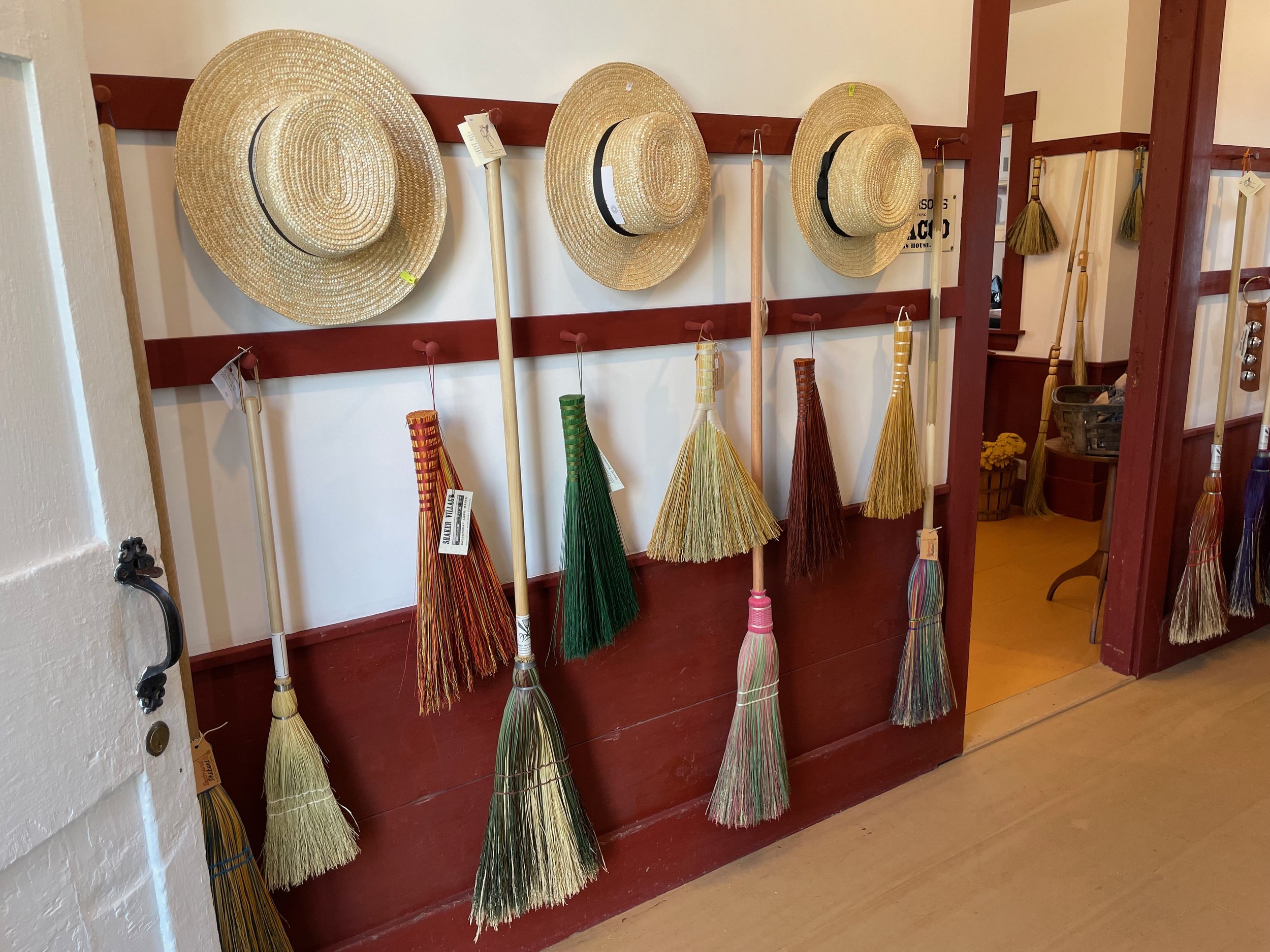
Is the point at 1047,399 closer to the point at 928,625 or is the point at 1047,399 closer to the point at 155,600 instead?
the point at 928,625

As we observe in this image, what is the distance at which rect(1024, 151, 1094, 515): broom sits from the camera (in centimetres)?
441

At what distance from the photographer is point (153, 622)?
1.09 m

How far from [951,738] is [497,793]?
57.8 inches

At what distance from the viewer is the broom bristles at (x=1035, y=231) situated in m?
4.55

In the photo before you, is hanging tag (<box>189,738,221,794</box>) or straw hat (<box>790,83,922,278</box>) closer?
hanging tag (<box>189,738,221,794</box>)

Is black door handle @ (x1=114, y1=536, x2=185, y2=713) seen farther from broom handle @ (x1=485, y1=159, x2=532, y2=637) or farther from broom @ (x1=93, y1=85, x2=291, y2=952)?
broom handle @ (x1=485, y1=159, x2=532, y2=637)

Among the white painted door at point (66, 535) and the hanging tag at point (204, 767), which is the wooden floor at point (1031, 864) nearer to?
the hanging tag at point (204, 767)

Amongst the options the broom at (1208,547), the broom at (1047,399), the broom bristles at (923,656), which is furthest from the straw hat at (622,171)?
the broom at (1047,399)

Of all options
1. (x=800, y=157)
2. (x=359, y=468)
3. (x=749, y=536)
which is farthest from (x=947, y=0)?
(x=359, y=468)

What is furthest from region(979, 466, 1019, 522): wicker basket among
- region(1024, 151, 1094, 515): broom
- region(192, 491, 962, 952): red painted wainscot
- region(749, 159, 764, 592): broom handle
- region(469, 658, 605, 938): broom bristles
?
region(469, 658, 605, 938): broom bristles

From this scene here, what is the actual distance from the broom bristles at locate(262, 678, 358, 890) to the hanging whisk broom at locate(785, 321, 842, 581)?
1084mm

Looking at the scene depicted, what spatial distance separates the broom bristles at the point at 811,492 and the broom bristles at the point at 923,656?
36 cm

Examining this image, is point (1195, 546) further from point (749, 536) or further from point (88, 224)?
point (88, 224)

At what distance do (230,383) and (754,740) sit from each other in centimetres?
131
